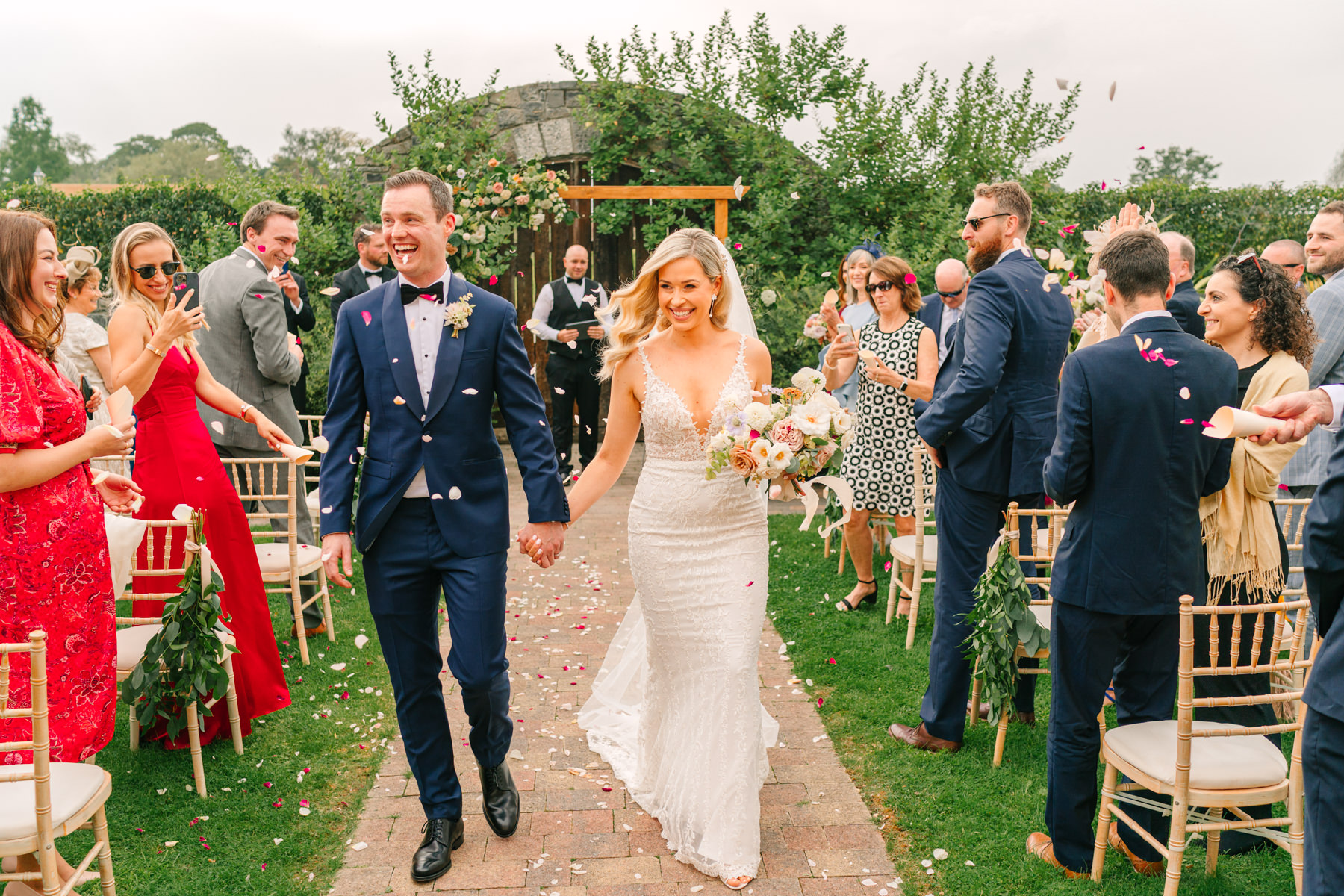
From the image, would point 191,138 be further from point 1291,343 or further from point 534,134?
point 1291,343

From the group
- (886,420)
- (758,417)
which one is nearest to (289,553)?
(758,417)

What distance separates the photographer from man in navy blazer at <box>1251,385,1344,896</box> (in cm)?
173

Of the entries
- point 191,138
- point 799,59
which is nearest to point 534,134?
point 799,59

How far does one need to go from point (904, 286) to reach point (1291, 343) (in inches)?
96.5

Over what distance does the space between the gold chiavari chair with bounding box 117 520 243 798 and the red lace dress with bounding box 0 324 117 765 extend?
57 centimetres

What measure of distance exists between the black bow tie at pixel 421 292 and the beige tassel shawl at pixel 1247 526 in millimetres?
2757

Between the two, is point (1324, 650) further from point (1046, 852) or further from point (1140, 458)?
point (1046, 852)

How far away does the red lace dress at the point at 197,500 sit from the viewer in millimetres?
4121

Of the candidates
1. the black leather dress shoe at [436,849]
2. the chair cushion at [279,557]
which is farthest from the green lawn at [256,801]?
the chair cushion at [279,557]

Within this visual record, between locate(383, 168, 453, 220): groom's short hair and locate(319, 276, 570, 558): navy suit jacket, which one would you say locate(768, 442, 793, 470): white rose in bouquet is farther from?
locate(383, 168, 453, 220): groom's short hair

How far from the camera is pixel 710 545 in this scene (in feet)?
11.7

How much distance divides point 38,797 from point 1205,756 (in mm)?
3321

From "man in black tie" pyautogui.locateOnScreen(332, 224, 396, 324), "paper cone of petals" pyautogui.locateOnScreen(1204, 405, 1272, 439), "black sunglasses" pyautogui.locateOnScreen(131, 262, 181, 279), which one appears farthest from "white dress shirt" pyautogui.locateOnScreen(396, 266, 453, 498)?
"man in black tie" pyautogui.locateOnScreen(332, 224, 396, 324)

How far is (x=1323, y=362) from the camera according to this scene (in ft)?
15.4
